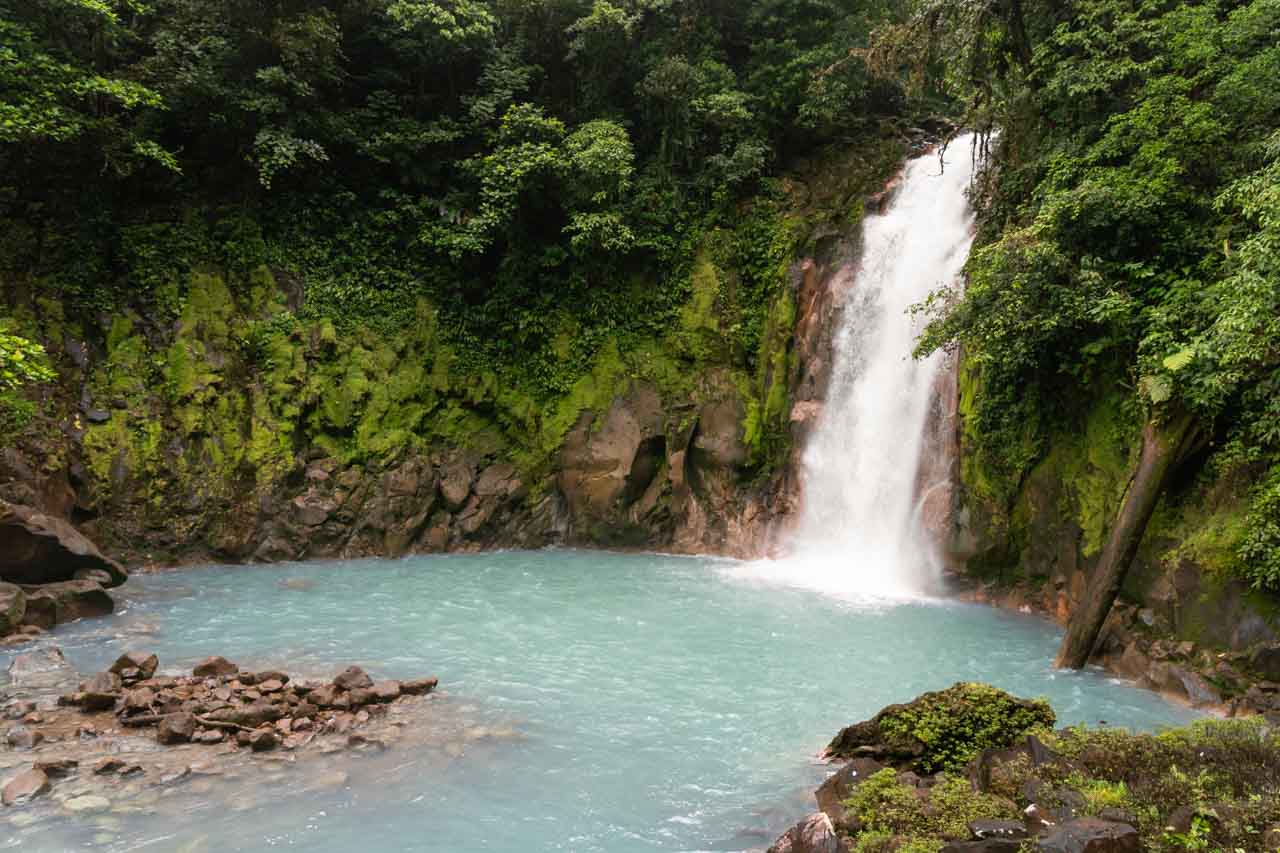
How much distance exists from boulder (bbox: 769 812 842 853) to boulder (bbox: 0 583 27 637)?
10116 mm

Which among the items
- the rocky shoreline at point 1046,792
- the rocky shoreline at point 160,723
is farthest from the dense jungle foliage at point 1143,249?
the rocky shoreline at point 160,723

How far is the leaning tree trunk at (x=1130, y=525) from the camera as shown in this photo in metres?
9.01

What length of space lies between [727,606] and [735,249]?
9285mm

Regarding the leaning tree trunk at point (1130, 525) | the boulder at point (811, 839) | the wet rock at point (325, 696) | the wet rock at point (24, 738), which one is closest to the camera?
the boulder at point (811, 839)

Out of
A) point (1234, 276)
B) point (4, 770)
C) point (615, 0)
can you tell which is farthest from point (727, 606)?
point (615, 0)

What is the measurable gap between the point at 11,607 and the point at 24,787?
16.4ft

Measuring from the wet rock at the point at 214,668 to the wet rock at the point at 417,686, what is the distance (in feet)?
6.51

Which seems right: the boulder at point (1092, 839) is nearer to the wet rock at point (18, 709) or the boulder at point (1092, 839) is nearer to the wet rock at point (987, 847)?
the wet rock at point (987, 847)

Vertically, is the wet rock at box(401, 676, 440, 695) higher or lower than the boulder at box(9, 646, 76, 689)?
higher

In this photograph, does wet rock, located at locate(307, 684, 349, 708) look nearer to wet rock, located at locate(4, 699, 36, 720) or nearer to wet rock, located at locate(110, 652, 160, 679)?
wet rock, located at locate(110, 652, 160, 679)

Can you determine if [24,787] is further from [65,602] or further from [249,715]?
[65,602]

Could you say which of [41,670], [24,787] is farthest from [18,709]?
[24,787]

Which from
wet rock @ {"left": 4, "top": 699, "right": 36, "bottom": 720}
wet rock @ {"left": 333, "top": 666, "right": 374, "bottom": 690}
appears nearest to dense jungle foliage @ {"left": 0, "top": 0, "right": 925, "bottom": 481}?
wet rock @ {"left": 4, "top": 699, "right": 36, "bottom": 720}

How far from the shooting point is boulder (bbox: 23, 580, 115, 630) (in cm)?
1039
